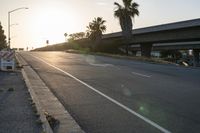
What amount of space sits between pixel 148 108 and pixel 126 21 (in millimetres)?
59555

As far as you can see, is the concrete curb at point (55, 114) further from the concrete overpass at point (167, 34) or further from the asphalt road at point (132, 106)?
the concrete overpass at point (167, 34)

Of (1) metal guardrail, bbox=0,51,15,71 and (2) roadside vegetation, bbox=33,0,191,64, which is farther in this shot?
(2) roadside vegetation, bbox=33,0,191,64

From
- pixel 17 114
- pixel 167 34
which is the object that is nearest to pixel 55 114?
pixel 17 114

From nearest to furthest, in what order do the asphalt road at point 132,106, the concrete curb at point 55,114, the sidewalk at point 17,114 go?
the sidewalk at point 17,114 → the concrete curb at point 55,114 → the asphalt road at point 132,106

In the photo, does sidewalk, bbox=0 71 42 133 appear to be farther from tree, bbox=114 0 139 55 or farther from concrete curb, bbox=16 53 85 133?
tree, bbox=114 0 139 55

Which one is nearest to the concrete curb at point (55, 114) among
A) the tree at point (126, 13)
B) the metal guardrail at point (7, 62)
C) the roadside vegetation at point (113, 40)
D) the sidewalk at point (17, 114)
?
the sidewalk at point (17, 114)

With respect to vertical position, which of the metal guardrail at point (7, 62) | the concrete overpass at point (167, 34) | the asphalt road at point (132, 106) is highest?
the concrete overpass at point (167, 34)

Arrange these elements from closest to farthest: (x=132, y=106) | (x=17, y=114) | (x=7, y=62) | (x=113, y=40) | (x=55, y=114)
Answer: (x=17, y=114) → (x=55, y=114) → (x=132, y=106) → (x=7, y=62) → (x=113, y=40)

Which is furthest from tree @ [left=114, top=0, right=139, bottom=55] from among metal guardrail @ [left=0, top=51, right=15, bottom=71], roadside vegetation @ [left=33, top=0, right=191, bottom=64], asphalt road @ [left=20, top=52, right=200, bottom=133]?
asphalt road @ [left=20, top=52, right=200, bottom=133]

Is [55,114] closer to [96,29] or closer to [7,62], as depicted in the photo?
[7,62]

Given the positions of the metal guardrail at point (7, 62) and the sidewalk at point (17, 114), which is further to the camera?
the metal guardrail at point (7, 62)

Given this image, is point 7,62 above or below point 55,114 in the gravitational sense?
above

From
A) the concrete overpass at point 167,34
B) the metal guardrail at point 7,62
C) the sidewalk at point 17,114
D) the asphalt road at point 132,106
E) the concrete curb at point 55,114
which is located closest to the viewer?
the sidewalk at point 17,114

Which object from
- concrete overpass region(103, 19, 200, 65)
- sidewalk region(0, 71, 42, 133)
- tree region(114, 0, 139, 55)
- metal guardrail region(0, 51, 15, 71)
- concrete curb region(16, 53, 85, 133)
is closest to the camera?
sidewalk region(0, 71, 42, 133)
